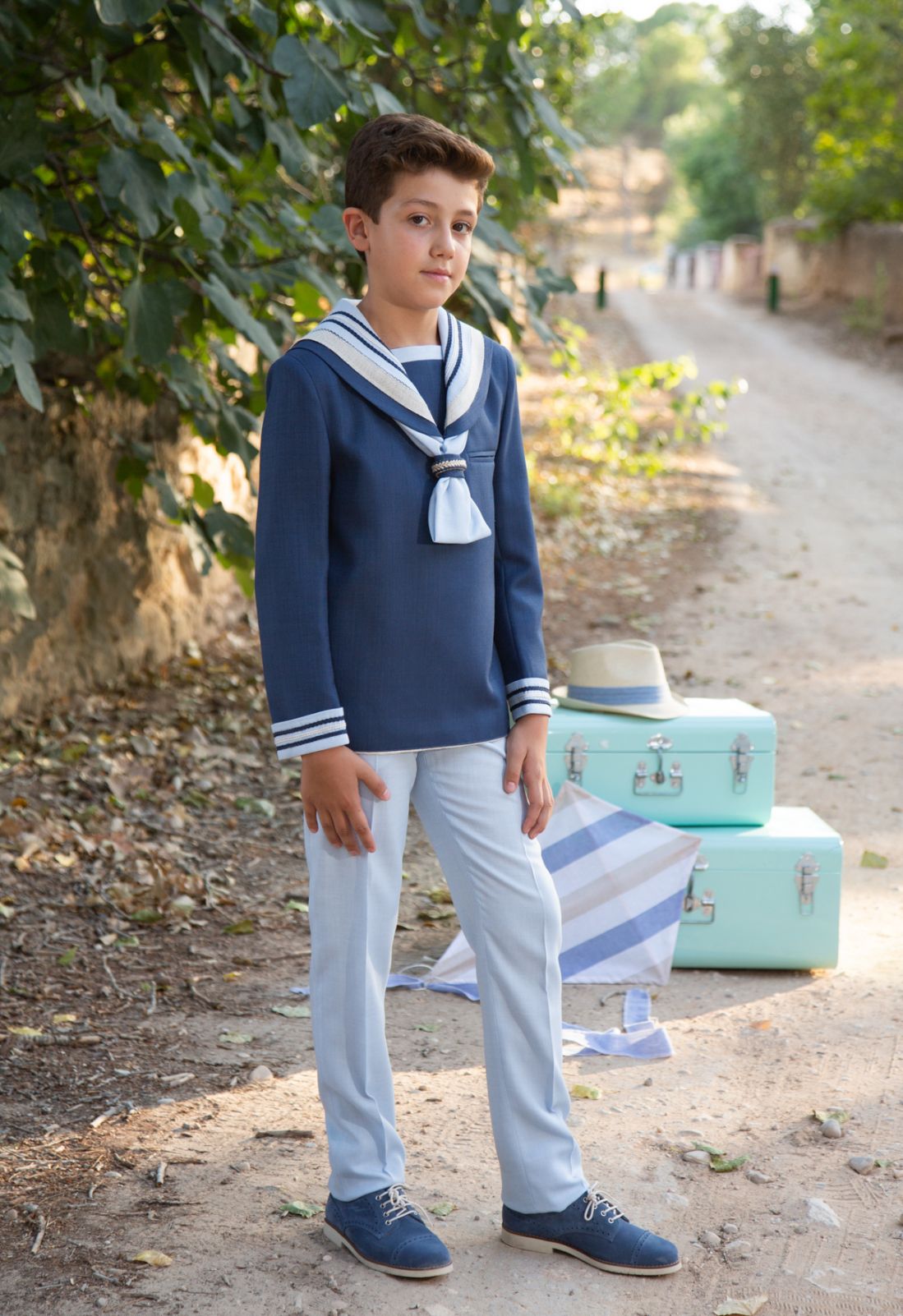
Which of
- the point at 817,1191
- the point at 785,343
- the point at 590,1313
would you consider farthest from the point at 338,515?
the point at 785,343

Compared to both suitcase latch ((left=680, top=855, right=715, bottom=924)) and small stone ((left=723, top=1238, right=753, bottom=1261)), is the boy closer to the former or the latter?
small stone ((left=723, top=1238, right=753, bottom=1261))

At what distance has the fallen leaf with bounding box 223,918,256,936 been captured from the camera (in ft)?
13.2

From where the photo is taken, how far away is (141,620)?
602cm

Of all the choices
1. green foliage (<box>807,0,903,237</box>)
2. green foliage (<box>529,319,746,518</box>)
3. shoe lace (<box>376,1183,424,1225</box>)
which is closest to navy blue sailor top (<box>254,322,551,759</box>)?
shoe lace (<box>376,1183,424,1225</box>)

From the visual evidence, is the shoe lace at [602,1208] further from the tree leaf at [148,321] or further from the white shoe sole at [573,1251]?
the tree leaf at [148,321]

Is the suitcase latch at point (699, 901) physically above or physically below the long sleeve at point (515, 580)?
below

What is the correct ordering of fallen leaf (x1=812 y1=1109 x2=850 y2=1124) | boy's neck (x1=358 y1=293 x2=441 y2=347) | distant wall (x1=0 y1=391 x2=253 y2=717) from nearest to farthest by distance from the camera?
boy's neck (x1=358 y1=293 x2=441 y2=347) < fallen leaf (x1=812 y1=1109 x2=850 y2=1124) < distant wall (x1=0 y1=391 x2=253 y2=717)

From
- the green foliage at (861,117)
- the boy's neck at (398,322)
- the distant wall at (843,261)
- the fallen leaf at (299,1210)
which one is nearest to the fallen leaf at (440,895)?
the fallen leaf at (299,1210)

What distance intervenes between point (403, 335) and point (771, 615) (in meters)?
5.64

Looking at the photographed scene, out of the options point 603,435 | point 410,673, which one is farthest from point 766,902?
point 603,435

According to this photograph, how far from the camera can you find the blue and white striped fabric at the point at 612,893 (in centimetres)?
370

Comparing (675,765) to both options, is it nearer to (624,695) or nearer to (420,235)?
(624,695)

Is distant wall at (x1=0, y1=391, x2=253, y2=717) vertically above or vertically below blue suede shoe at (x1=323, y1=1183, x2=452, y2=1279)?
above

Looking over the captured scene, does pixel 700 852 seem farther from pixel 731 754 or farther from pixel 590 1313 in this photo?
pixel 590 1313
